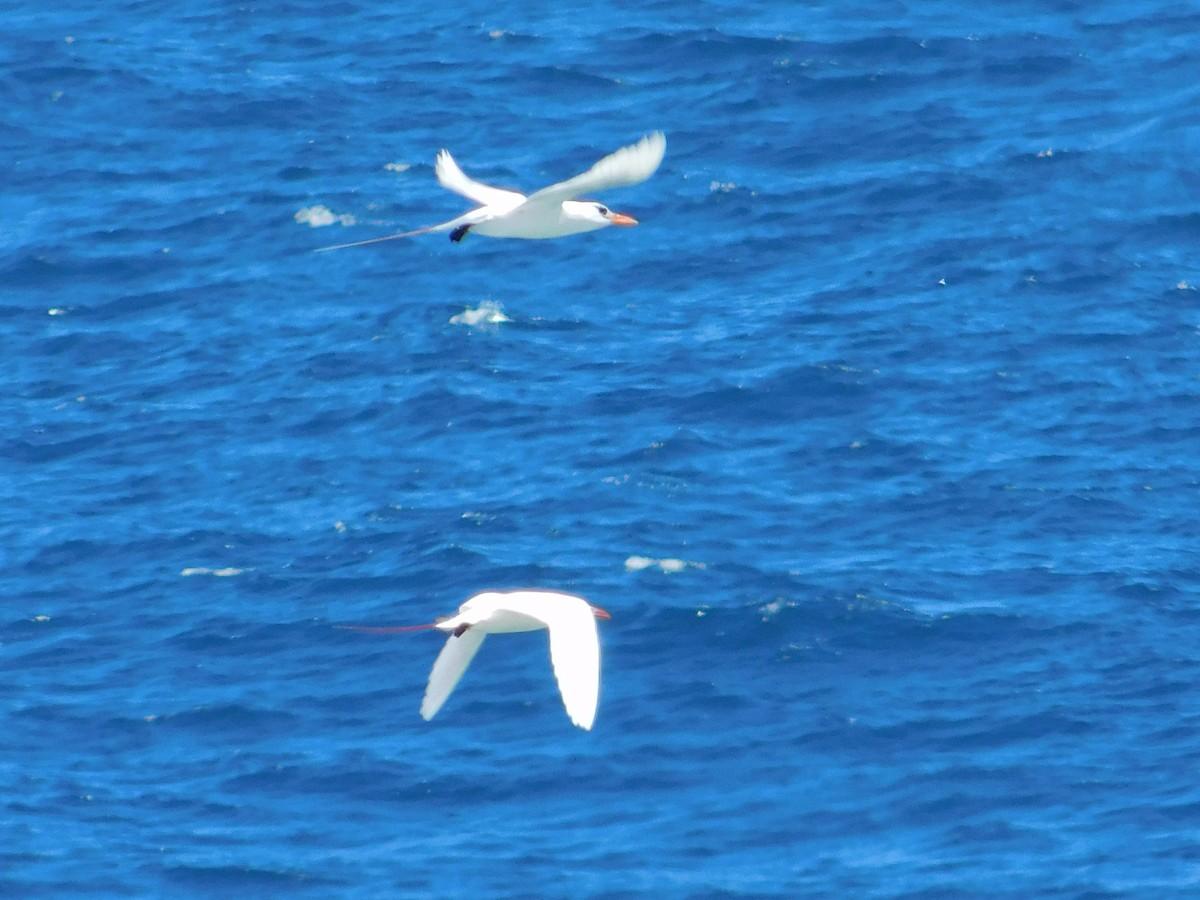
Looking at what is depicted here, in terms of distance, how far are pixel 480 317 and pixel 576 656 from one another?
14778 millimetres

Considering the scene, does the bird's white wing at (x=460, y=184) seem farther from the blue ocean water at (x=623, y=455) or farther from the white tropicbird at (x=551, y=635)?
the blue ocean water at (x=623, y=455)

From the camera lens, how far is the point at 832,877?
910 inches

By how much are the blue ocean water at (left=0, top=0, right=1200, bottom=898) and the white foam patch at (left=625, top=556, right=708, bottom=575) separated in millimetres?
57

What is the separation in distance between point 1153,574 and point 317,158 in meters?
16.8

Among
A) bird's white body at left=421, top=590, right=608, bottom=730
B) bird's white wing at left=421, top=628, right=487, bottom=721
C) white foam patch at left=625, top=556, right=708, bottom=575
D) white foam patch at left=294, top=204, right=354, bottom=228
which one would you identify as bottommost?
white foam patch at left=625, top=556, right=708, bottom=575

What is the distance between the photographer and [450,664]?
21422 millimetres

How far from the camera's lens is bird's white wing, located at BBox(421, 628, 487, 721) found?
21.1 metres

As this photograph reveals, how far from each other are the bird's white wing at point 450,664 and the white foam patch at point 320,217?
50.0 feet

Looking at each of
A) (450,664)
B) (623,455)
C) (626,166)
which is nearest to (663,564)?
(623,455)

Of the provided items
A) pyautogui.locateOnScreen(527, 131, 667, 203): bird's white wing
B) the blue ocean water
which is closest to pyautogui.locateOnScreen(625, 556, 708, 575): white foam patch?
the blue ocean water

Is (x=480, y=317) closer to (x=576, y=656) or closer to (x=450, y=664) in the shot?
(x=450, y=664)

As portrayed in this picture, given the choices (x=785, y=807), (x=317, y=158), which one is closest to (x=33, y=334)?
(x=317, y=158)

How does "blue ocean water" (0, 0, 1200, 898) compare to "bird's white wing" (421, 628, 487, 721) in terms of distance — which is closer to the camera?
"bird's white wing" (421, 628, 487, 721)

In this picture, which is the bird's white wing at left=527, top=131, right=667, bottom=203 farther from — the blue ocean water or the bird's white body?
the blue ocean water
